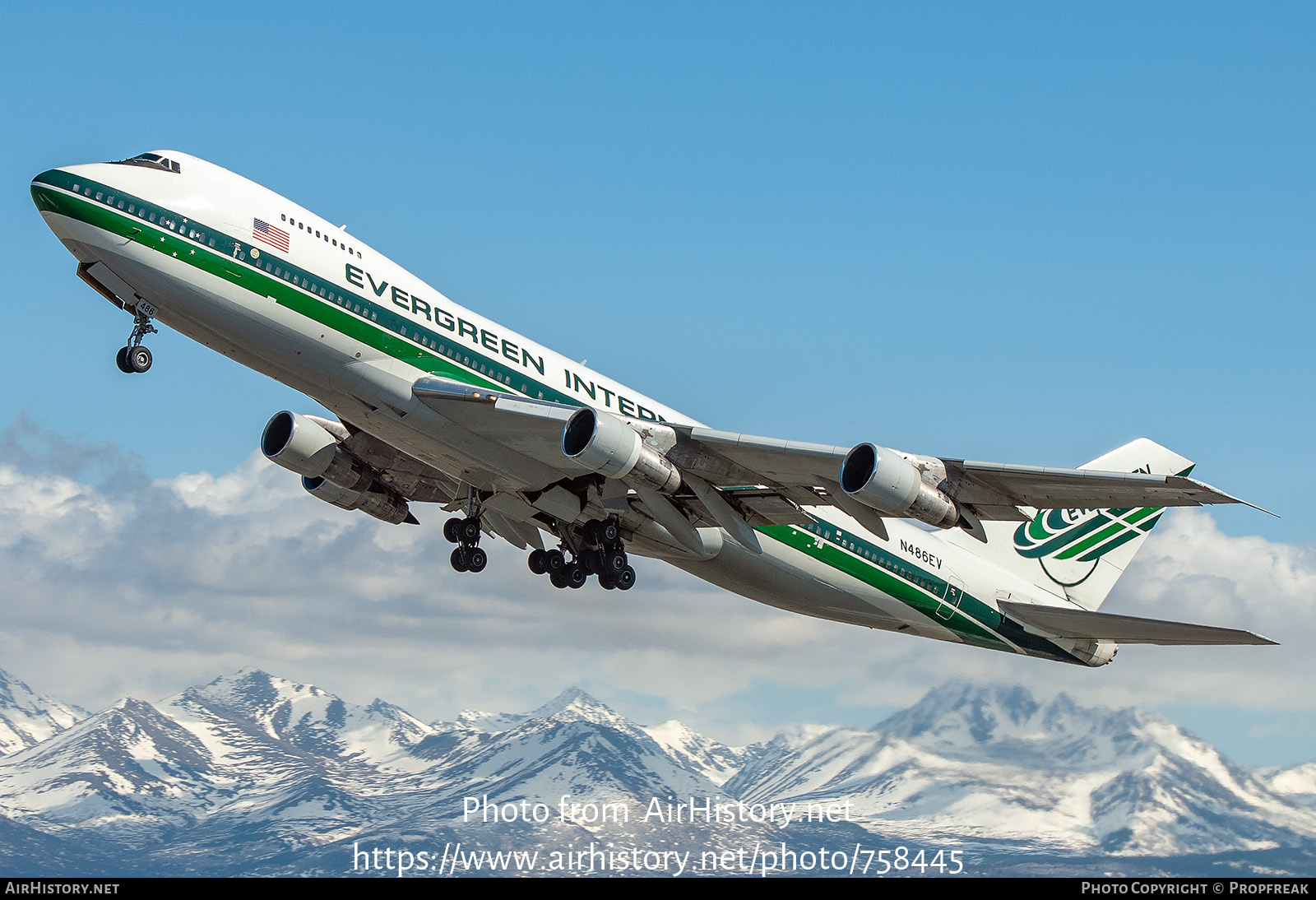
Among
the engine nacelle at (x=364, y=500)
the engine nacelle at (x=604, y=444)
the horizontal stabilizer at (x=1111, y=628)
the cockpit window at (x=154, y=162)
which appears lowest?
the horizontal stabilizer at (x=1111, y=628)

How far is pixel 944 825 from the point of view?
165375 millimetres

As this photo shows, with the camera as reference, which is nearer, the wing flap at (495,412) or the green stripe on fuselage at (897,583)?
the wing flap at (495,412)

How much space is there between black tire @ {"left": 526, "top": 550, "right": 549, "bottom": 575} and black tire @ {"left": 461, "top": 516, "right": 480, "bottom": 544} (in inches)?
61.4

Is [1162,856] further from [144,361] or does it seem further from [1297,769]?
[144,361]

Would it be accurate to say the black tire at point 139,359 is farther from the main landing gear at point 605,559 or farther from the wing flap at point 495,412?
the main landing gear at point 605,559

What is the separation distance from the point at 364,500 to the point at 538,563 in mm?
5000

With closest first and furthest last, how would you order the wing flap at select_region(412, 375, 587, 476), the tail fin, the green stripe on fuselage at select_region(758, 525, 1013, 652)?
the wing flap at select_region(412, 375, 587, 476), the green stripe on fuselage at select_region(758, 525, 1013, 652), the tail fin

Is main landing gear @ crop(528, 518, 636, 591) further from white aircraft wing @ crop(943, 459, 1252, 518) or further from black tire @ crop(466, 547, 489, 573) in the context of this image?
white aircraft wing @ crop(943, 459, 1252, 518)

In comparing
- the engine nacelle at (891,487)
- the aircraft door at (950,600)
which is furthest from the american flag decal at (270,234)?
the aircraft door at (950,600)

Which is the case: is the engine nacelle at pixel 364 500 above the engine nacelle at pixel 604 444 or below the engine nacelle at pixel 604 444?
below

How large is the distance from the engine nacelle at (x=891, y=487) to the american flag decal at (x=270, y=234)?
12715mm

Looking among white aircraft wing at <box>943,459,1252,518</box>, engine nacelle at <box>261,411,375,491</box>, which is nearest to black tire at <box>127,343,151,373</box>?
engine nacelle at <box>261,411,375,491</box>

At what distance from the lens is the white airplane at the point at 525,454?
2639 cm

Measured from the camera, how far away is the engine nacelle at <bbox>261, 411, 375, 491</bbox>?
110ft
